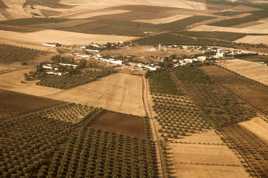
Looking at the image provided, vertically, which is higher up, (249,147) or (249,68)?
(249,68)

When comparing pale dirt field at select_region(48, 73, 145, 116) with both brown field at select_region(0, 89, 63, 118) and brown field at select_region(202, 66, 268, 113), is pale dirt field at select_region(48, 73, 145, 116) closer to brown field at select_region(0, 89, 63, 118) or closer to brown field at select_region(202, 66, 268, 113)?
brown field at select_region(0, 89, 63, 118)

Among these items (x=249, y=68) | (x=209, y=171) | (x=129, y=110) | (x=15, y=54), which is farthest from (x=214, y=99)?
(x=15, y=54)

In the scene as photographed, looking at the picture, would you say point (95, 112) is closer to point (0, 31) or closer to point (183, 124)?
point (183, 124)

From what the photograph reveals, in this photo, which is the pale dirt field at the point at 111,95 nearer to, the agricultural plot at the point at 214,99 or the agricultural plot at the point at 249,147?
the agricultural plot at the point at 214,99

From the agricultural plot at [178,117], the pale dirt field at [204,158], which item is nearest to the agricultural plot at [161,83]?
the agricultural plot at [178,117]

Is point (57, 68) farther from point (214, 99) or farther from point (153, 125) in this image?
point (153, 125)

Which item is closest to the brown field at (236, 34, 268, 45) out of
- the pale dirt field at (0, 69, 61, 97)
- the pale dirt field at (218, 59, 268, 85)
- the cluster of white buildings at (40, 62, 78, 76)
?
the pale dirt field at (218, 59, 268, 85)
